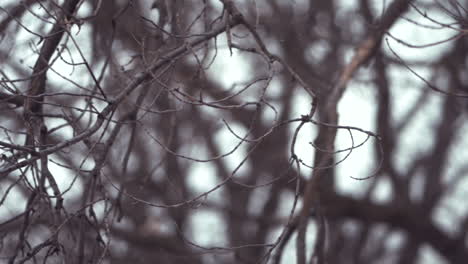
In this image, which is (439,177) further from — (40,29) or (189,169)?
(40,29)

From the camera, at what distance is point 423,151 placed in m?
8.35

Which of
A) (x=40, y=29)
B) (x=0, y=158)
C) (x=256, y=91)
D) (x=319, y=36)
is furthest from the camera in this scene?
(x=256, y=91)

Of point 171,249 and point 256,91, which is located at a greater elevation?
point 256,91

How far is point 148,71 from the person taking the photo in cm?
279

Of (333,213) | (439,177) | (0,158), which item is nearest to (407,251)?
(439,177)

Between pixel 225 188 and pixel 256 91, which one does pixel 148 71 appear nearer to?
pixel 256 91

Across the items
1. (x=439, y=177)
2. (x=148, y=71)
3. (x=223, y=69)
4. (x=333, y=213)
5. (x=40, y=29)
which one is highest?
(x=223, y=69)

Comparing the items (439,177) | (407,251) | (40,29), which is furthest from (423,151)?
(40,29)

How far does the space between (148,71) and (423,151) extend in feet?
20.3

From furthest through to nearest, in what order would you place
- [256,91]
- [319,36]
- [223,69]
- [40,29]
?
1. [223,69]
2. [256,91]
3. [319,36]
4. [40,29]

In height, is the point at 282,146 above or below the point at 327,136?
above

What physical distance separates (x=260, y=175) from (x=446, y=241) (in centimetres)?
229

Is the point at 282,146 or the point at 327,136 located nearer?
the point at 327,136

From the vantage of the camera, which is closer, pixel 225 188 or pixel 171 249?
pixel 171 249
